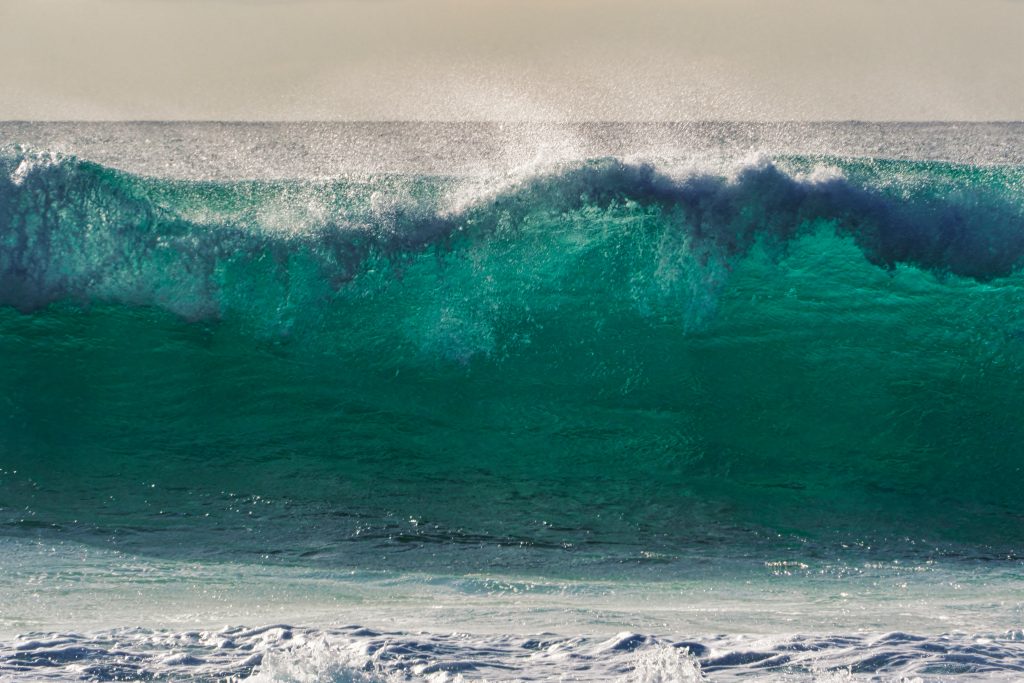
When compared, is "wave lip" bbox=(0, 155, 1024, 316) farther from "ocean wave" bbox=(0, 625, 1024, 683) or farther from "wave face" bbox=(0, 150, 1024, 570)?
"ocean wave" bbox=(0, 625, 1024, 683)

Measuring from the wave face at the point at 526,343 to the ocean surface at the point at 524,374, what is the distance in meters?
0.01

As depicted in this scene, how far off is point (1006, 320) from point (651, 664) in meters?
2.78

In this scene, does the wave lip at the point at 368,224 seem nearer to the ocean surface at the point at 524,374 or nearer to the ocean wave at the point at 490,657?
the ocean surface at the point at 524,374

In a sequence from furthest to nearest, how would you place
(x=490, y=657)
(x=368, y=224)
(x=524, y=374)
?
(x=368, y=224), (x=524, y=374), (x=490, y=657)

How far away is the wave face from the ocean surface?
0.01 metres

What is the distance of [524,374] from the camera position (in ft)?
14.8

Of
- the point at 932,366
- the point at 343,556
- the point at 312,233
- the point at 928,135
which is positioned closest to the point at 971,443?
the point at 932,366

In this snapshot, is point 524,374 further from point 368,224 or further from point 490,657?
point 490,657

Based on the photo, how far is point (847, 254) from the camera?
473cm

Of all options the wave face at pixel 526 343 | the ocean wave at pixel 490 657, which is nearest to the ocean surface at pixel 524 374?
the wave face at pixel 526 343

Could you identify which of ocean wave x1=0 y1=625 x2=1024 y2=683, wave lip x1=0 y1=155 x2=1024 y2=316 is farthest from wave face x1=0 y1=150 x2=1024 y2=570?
ocean wave x1=0 y1=625 x2=1024 y2=683

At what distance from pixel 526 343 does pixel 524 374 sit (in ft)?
0.47

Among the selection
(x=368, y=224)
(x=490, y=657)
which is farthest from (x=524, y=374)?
(x=490, y=657)

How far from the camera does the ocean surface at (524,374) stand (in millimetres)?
A: 3756
